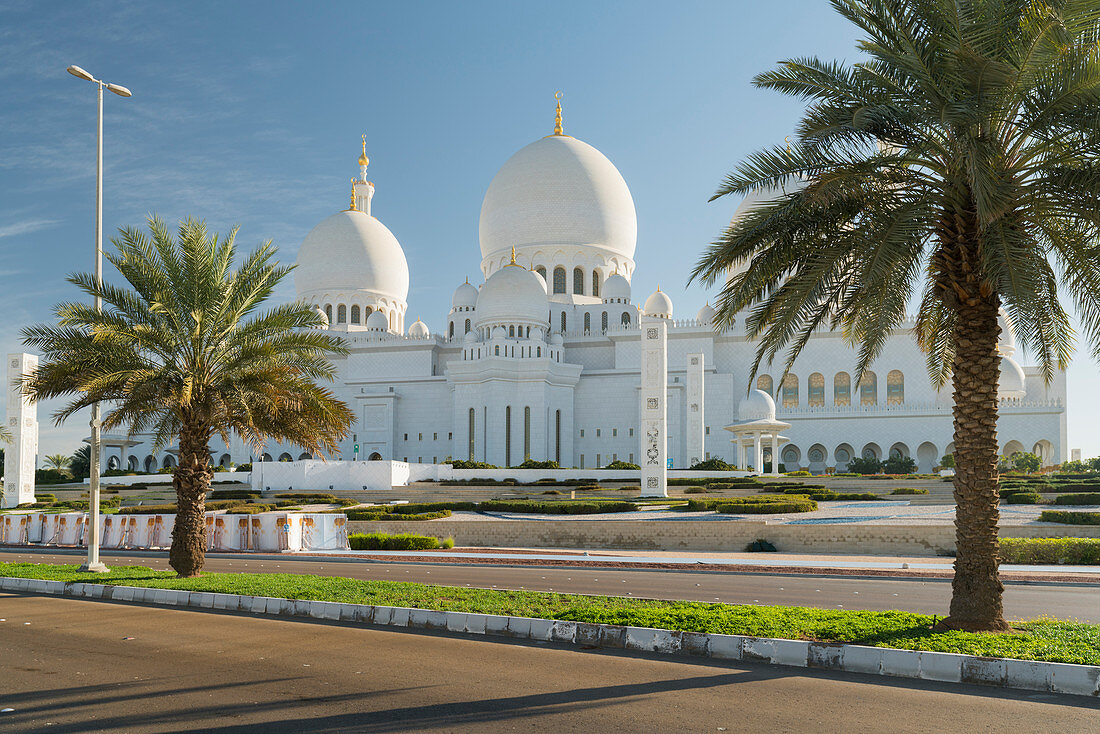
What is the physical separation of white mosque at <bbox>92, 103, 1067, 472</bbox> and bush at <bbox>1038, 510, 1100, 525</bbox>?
887 inches

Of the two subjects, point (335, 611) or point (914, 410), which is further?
point (914, 410)

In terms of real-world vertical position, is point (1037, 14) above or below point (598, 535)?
above

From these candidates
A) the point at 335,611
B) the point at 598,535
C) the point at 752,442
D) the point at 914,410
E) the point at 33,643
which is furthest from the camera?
the point at 914,410

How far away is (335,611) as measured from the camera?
1127 cm

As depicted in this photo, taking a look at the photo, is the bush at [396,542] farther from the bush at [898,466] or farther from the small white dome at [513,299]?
the bush at [898,466]

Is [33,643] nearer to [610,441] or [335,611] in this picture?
[335,611]

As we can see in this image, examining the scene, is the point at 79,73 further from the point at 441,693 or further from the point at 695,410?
the point at 695,410

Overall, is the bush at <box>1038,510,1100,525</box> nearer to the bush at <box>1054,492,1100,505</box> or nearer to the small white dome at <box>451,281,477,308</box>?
the bush at <box>1054,492,1100,505</box>

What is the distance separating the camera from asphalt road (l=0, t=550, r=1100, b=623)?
1226 centimetres

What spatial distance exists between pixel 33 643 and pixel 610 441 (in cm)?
4567

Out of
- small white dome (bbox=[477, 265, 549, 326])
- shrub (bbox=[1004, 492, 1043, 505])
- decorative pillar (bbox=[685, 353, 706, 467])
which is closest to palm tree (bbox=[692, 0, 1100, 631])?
shrub (bbox=[1004, 492, 1043, 505])

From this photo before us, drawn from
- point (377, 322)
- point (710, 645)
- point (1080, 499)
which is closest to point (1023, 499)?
point (1080, 499)

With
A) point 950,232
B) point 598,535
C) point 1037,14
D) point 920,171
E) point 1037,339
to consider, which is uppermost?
point 1037,14

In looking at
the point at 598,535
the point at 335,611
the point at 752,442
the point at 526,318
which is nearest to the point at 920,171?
the point at 335,611
